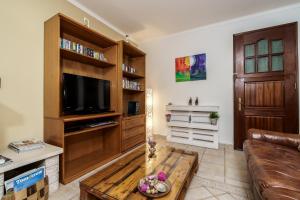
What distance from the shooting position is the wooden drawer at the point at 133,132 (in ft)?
8.52

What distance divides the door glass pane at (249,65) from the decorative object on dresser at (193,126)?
0.86 metres

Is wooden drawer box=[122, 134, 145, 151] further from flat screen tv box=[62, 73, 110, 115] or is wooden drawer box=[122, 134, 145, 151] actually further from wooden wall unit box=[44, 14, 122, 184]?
flat screen tv box=[62, 73, 110, 115]

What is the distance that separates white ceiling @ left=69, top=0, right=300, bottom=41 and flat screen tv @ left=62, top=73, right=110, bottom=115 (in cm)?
129

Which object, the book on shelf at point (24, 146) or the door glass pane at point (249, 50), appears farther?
the door glass pane at point (249, 50)

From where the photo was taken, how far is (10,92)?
1.67 meters

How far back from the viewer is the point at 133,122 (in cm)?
279

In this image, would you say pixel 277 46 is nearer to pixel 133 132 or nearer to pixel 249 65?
pixel 249 65

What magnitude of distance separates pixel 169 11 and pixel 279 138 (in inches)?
98.2

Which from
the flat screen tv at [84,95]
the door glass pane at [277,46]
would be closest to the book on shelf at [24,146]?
the flat screen tv at [84,95]

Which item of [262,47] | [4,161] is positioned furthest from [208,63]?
[4,161]

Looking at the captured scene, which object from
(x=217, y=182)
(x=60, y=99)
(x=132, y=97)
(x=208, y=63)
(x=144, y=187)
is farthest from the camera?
(x=132, y=97)

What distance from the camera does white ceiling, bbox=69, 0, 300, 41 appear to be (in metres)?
2.43

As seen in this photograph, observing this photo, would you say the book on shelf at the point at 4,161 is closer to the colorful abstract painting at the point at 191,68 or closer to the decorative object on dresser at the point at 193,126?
the decorative object on dresser at the point at 193,126

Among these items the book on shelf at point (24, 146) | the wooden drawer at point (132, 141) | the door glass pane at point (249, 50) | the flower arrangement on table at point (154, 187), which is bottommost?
the wooden drawer at point (132, 141)
